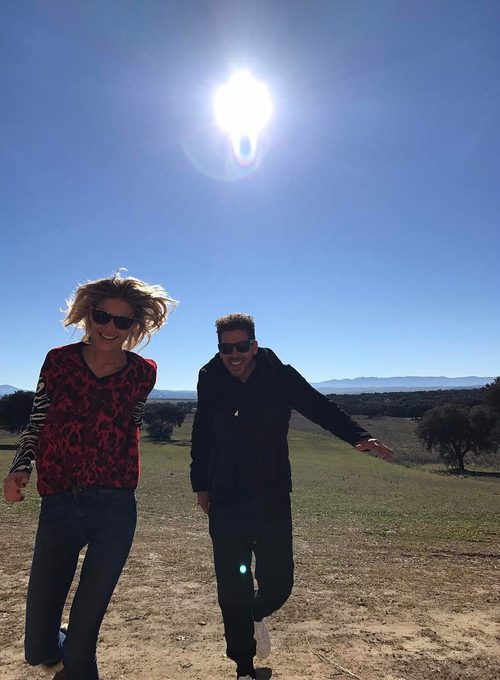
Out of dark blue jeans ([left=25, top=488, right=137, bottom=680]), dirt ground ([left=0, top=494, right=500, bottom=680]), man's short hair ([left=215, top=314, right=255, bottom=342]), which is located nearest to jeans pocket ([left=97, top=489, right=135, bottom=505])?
dark blue jeans ([left=25, top=488, right=137, bottom=680])

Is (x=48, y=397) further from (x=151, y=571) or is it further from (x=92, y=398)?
(x=151, y=571)

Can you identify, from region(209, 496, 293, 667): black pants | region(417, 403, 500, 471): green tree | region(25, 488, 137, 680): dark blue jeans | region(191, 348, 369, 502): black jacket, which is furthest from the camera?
region(417, 403, 500, 471): green tree

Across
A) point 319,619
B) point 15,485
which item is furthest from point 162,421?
point 15,485

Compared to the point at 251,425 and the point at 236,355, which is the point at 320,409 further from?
the point at 236,355

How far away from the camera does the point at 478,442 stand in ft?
142

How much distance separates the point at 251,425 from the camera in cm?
376

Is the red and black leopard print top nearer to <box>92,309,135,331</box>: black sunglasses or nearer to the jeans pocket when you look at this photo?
the jeans pocket

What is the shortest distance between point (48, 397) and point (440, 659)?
12.7ft

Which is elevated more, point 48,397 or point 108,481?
point 48,397

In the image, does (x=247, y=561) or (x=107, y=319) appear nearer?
(x=107, y=319)

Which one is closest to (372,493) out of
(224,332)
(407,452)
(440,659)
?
(440,659)

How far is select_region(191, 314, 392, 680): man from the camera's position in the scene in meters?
3.63

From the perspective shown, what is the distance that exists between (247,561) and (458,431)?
148 ft

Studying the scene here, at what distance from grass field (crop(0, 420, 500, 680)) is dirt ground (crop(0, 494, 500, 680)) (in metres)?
0.01
